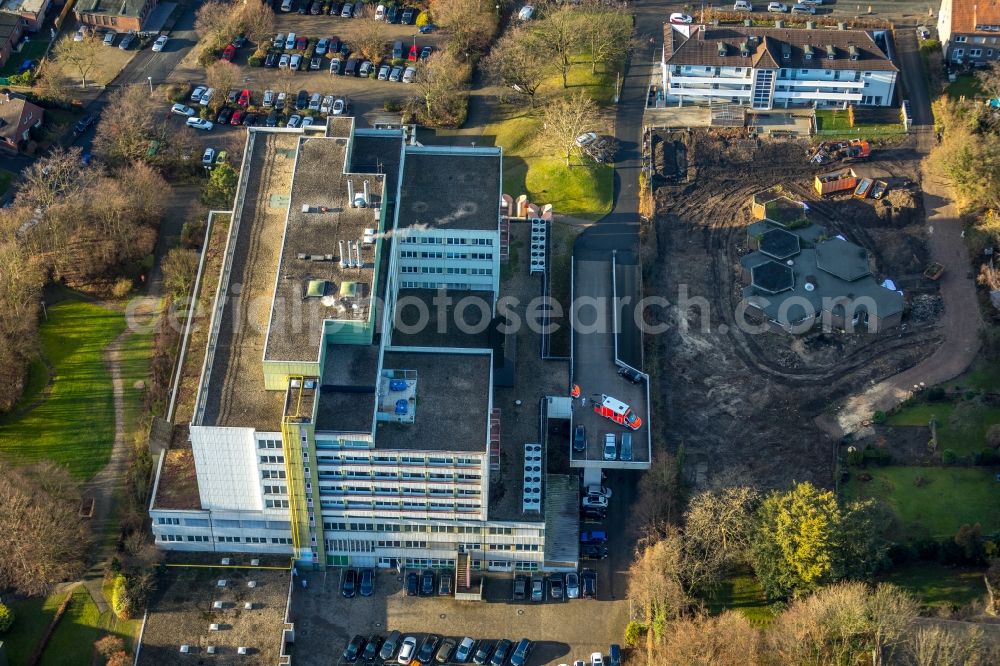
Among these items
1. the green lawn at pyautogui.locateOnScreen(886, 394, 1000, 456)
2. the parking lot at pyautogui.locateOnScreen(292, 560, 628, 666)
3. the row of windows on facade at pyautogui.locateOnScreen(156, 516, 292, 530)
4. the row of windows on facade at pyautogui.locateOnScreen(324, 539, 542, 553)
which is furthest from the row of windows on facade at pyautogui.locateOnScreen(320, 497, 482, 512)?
the green lawn at pyautogui.locateOnScreen(886, 394, 1000, 456)

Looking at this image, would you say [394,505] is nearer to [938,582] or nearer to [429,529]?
[429,529]

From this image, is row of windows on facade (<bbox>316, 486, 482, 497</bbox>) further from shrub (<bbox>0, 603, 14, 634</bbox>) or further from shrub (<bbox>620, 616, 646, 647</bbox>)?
shrub (<bbox>0, 603, 14, 634</bbox>)

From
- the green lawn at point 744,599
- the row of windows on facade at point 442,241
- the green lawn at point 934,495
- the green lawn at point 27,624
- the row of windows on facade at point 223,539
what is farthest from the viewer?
the row of windows on facade at point 442,241

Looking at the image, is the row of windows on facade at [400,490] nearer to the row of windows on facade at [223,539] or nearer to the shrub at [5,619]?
the row of windows on facade at [223,539]

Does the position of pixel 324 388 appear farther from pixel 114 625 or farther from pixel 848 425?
pixel 848 425

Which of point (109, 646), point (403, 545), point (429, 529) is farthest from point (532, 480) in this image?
point (109, 646)

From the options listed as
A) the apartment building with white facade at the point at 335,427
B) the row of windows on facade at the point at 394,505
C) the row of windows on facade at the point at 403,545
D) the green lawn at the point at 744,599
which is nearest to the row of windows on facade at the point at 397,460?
the apartment building with white facade at the point at 335,427
